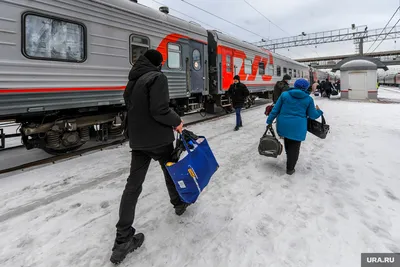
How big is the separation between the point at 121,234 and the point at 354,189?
3206 millimetres

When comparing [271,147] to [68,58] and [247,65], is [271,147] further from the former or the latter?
[247,65]

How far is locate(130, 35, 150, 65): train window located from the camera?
5867 mm

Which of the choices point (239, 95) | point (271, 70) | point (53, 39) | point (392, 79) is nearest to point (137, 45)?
point (53, 39)

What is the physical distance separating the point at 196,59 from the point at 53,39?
15.6ft

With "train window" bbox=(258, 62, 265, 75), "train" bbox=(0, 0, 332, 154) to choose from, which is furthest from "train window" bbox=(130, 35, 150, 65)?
"train window" bbox=(258, 62, 265, 75)

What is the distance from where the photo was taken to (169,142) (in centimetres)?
243

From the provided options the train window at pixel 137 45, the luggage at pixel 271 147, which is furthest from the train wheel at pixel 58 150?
the luggage at pixel 271 147

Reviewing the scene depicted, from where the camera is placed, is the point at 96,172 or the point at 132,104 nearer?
the point at 132,104

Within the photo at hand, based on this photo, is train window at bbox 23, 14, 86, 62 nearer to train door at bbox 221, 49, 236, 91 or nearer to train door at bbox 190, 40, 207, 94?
train door at bbox 190, 40, 207, 94

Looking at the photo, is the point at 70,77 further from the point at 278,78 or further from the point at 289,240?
the point at 278,78

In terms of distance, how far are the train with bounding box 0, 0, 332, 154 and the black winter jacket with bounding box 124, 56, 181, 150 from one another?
2913 mm

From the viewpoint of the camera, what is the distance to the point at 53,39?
448 centimetres

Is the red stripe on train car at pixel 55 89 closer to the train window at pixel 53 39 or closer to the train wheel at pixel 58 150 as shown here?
the train window at pixel 53 39

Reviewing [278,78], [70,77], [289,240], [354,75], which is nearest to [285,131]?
[289,240]
